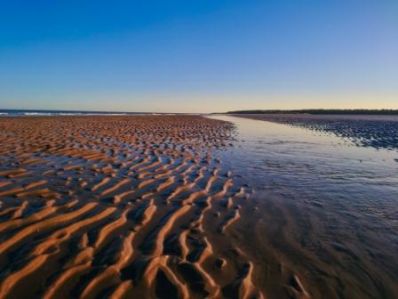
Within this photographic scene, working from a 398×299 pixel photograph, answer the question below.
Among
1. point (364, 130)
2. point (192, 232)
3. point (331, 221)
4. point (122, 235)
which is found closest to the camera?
point (122, 235)

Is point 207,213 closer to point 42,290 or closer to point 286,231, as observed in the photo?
point 286,231

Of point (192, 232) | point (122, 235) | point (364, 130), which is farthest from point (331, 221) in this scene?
point (364, 130)

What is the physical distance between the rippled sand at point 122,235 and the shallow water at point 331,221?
43 centimetres

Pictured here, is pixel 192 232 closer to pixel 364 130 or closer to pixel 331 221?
pixel 331 221

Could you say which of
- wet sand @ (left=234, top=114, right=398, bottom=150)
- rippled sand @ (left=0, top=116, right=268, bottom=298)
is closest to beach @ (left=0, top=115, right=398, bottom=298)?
rippled sand @ (left=0, top=116, right=268, bottom=298)

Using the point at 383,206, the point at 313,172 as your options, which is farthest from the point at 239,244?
the point at 313,172

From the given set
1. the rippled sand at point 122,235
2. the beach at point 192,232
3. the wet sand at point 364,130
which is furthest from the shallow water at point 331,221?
the wet sand at point 364,130

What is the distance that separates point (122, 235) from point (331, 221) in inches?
128

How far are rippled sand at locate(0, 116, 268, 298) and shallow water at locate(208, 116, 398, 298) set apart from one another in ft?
1.40

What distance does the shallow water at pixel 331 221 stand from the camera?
11.6ft

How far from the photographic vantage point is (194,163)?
10.1 metres

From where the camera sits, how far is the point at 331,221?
5203 mm

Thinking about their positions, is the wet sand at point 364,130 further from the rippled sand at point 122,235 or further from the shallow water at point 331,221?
the rippled sand at point 122,235

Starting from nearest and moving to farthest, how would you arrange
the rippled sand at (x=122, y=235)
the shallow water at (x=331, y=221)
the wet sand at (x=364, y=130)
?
the rippled sand at (x=122, y=235)
the shallow water at (x=331, y=221)
the wet sand at (x=364, y=130)
